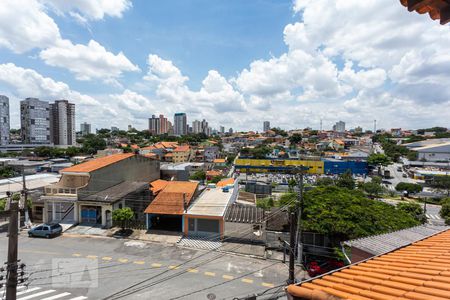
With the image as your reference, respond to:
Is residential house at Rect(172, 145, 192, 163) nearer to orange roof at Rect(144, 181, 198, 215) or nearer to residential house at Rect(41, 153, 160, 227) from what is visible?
residential house at Rect(41, 153, 160, 227)

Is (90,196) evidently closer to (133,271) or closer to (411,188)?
(133,271)

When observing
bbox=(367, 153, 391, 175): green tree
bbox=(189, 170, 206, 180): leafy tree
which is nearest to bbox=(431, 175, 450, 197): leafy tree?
bbox=(367, 153, 391, 175): green tree

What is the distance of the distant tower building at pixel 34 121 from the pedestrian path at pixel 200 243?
113m

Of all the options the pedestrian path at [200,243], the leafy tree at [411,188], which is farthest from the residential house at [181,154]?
the leafy tree at [411,188]

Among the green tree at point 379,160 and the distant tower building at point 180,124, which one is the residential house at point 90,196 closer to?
the green tree at point 379,160

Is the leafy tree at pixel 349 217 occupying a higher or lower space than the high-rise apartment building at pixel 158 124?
lower

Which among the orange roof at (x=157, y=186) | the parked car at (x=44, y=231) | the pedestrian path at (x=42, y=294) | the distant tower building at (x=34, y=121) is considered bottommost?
the pedestrian path at (x=42, y=294)

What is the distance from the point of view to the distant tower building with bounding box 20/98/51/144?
96500 millimetres

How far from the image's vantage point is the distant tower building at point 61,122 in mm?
109000

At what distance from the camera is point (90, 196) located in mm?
23109

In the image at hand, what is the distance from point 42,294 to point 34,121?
11615 centimetres

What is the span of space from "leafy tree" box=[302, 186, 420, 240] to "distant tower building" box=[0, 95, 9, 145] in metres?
127

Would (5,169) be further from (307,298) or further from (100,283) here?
(307,298)

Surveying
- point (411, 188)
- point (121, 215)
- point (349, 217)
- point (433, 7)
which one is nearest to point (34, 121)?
point (121, 215)
